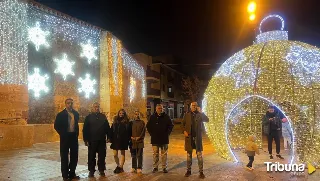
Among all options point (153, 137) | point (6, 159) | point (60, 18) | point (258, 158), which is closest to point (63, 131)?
point (153, 137)

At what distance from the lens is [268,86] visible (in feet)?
30.8

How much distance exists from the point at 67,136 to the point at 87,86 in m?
11.6

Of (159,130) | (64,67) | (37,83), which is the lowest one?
(159,130)

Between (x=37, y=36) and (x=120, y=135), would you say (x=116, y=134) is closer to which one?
(x=120, y=135)

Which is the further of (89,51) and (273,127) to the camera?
Result: (89,51)

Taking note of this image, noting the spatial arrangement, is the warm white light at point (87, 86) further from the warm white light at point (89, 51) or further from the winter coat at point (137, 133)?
the winter coat at point (137, 133)

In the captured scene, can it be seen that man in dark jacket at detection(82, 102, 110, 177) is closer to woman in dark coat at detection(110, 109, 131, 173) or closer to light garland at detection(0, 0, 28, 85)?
woman in dark coat at detection(110, 109, 131, 173)

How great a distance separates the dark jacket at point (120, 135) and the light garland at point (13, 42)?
6.60 meters

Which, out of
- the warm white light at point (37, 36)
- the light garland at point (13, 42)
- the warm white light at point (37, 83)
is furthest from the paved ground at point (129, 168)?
the warm white light at point (37, 36)

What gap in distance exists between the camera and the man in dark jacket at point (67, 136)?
755 cm

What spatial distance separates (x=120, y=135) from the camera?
8406 mm

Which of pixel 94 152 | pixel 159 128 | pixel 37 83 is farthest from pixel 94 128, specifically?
pixel 37 83

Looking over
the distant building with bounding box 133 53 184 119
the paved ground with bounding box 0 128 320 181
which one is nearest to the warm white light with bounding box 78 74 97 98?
the paved ground with bounding box 0 128 320 181

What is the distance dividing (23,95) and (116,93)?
22.7 feet
